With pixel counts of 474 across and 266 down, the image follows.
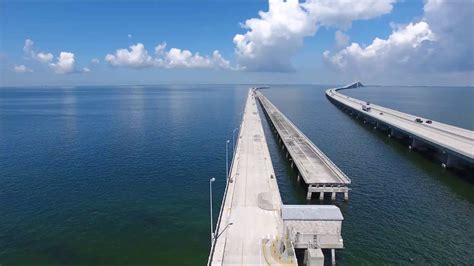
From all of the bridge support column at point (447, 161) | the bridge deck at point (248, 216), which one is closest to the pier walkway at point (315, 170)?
the bridge deck at point (248, 216)

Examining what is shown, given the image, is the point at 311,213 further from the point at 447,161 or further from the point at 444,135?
the point at 444,135

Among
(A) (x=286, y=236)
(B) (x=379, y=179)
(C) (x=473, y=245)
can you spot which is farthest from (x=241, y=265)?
(B) (x=379, y=179)

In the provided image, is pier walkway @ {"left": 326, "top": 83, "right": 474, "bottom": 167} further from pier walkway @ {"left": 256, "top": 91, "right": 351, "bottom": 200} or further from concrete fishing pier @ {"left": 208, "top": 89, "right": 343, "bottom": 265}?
concrete fishing pier @ {"left": 208, "top": 89, "right": 343, "bottom": 265}

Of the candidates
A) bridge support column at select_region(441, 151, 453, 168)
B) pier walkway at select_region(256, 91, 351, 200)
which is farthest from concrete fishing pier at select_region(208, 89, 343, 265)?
bridge support column at select_region(441, 151, 453, 168)

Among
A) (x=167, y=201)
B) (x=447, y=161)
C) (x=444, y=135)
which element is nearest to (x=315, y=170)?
(x=167, y=201)

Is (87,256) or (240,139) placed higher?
(240,139)

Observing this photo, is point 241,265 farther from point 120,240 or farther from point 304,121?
point 304,121

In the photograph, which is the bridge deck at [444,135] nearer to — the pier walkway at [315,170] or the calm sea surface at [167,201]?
the calm sea surface at [167,201]
